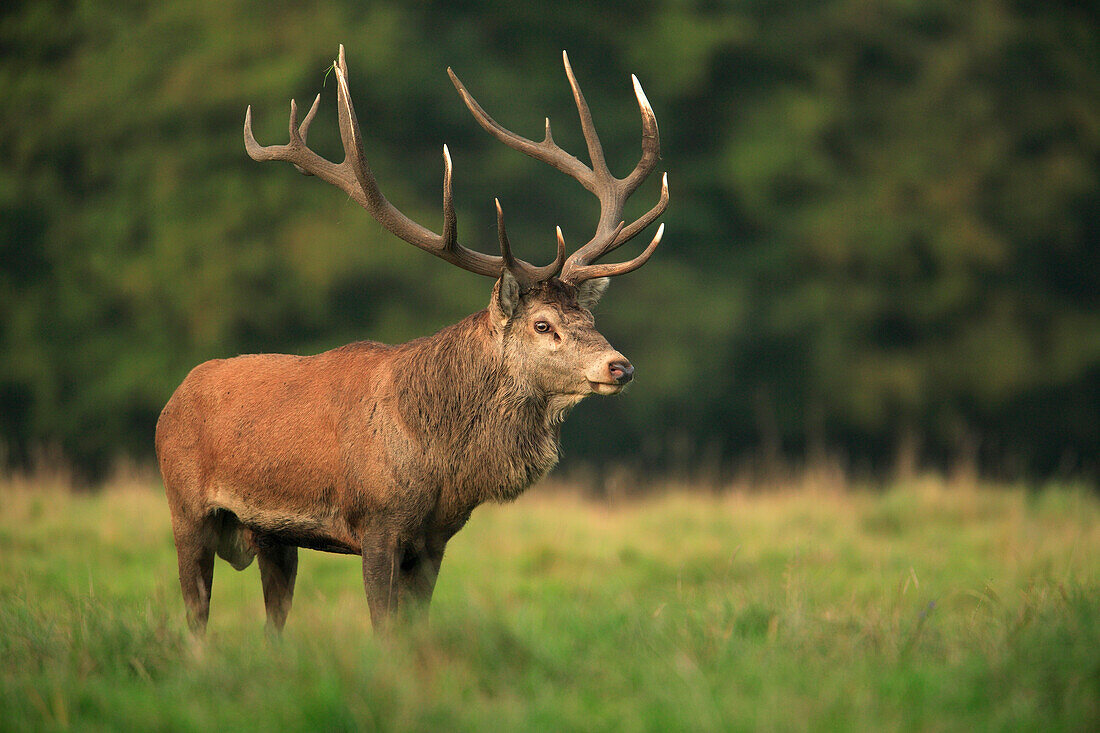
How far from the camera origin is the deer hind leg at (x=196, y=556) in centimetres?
507

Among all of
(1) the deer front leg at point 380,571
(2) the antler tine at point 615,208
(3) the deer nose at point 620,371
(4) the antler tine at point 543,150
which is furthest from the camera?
(4) the antler tine at point 543,150

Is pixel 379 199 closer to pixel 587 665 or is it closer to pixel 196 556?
pixel 196 556

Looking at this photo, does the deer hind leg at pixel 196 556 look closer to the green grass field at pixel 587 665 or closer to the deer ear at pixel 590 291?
the green grass field at pixel 587 665

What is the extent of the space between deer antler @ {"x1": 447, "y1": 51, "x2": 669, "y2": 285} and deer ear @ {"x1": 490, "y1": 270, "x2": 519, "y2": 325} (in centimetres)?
32

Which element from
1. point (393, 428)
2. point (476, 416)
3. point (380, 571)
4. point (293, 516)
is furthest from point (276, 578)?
point (476, 416)

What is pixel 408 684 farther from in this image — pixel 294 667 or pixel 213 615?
pixel 213 615

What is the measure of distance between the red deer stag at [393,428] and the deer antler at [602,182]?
0.02 meters

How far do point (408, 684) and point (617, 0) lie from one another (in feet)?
45.0

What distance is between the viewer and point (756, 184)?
1473 cm

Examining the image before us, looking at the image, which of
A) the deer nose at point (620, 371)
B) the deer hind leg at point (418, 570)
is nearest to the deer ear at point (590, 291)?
the deer nose at point (620, 371)

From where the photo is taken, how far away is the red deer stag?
4.62m

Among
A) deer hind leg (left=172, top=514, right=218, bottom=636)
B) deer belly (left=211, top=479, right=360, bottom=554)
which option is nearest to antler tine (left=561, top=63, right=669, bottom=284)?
deer belly (left=211, top=479, right=360, bottom=554)

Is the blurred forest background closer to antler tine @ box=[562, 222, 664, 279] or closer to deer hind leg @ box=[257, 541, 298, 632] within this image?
deer hind leg @ box=[257, 541, 298, 632]

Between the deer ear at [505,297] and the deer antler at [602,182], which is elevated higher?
the deer antler at [602,182]
